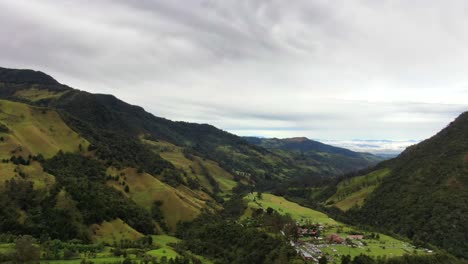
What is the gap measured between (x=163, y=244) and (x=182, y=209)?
4594 cm

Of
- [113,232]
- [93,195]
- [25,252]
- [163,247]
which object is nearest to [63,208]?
[93,195]

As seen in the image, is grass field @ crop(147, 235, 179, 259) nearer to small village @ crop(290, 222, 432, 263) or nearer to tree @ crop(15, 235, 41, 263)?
tree @ crop(15, 235, 41, 263)

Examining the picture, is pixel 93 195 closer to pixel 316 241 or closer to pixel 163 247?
pixel 163 247

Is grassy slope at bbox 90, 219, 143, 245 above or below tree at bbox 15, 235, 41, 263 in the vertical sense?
below

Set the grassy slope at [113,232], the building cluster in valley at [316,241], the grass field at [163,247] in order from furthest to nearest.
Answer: the grassy slope at [113,232]
the grass field at [163,247]
the building cluster in valley at [316,241]

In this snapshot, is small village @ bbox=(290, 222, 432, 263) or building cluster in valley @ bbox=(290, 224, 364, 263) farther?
small village @ bbox=(290, 222, 432, 263)

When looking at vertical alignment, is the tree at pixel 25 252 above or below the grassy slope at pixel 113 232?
above

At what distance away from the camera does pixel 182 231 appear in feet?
596

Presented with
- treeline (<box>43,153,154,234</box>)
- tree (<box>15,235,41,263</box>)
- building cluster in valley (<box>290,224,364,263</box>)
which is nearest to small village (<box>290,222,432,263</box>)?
building cluster in valley (<box>290,224,364,263</box>)

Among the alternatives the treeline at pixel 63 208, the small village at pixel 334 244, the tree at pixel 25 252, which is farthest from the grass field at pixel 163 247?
the small village at pixel 334 244

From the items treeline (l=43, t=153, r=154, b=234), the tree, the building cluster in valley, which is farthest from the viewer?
treeline (l=43, t=153, r=154, b=234)

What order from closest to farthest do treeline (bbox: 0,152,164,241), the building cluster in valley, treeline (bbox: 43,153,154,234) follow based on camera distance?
the building cluster in valley
treeline (bbox: 0,152,164,241)
treeline (bbox: 43,153,154,234)

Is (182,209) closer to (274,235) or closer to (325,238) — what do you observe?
(274,235)

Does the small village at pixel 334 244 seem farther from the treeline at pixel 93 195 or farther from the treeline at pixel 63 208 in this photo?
the treeline at pixel 93 195
